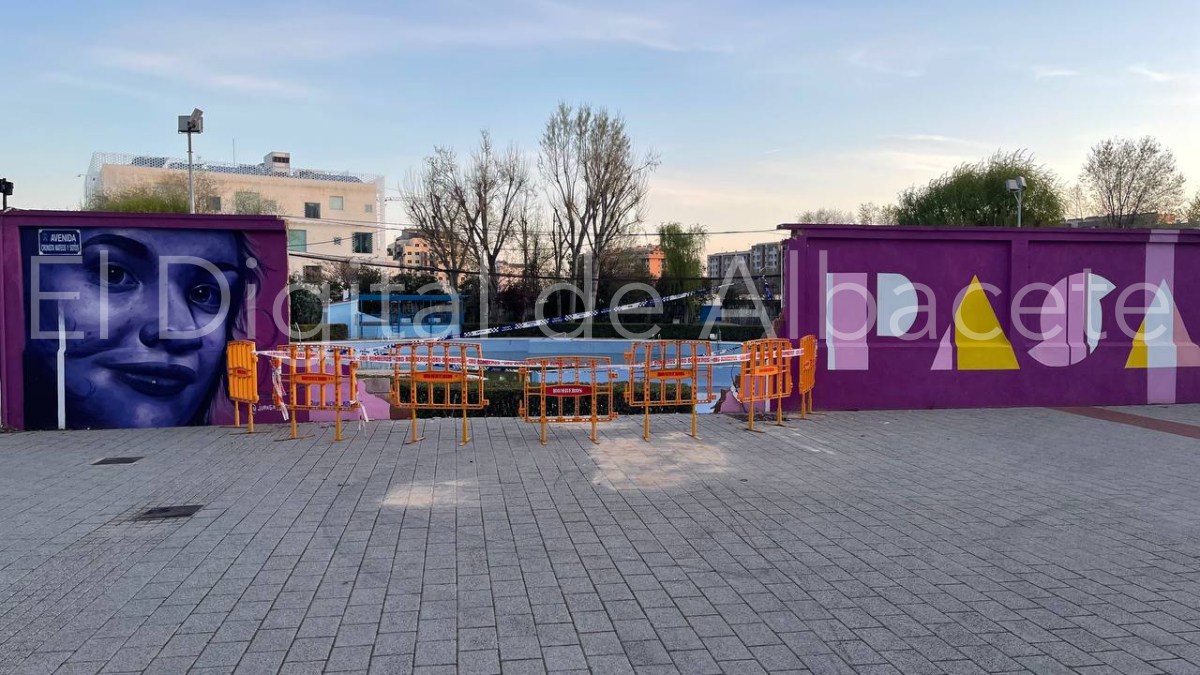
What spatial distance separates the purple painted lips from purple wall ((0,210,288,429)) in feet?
0.05

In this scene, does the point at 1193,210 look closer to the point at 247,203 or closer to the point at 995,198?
the point at 995,198

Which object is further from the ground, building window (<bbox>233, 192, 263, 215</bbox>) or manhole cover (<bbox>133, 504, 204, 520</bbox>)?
building window (<bbox>233, 192, 263, 215</bbox>)

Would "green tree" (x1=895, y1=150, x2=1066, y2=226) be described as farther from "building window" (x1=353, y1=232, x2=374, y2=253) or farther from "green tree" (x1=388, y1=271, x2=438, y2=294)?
"building window" (x1=353, y1=232, x2=374, y2=253)

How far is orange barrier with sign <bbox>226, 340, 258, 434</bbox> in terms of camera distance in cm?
1061

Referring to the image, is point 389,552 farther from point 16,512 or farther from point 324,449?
point 324,449

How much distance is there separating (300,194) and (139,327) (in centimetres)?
6389

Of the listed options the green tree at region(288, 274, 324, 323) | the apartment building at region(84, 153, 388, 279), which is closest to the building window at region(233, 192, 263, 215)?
the apartment building at region(84, 153, 388, 279)

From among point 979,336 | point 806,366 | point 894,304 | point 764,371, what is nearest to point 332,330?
point 806,366

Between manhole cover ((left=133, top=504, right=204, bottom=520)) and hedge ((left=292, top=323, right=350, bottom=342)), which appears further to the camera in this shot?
hedge ((left=292, top=323, right=350, bottom=342))

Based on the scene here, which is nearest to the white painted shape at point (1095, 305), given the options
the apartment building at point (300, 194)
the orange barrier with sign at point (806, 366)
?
the orange barrier with sign at point (806, 366)

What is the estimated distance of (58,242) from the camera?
35.7 feet

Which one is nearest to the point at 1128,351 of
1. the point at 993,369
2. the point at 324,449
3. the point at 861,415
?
the point at 993,369

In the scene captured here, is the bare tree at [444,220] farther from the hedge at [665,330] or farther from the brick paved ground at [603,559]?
the brick paved ground at [603,559]

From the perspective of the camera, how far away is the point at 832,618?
14.8ft
